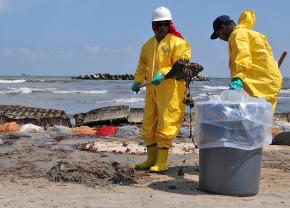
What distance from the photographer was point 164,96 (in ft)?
18.2

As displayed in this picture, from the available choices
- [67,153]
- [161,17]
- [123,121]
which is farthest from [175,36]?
[123,121]

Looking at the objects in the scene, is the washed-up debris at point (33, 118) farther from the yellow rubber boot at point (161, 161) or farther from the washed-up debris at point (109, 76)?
the washed-up debris at point (109, 76)

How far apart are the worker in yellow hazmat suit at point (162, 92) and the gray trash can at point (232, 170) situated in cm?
101

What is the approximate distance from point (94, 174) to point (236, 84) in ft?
5.97

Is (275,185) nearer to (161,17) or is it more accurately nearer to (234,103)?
(234,103)

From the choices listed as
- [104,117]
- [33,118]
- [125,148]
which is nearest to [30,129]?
[33,118]

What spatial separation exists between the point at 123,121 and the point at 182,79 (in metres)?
7.02

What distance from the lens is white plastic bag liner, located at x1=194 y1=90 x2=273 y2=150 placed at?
172 inches

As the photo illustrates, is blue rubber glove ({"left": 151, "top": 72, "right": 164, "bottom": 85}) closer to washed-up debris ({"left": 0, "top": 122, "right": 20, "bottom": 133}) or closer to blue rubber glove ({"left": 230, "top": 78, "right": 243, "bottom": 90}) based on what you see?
blue rubber glove ({"left": 230, "top": 78, "right": 243, "bottom": 90})

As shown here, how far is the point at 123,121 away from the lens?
12258 millimetres

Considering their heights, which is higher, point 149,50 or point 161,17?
point 161,17

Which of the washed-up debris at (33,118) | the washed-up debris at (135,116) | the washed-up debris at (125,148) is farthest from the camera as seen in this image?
the washed-up debris at (135,116)

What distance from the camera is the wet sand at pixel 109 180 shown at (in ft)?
14.0

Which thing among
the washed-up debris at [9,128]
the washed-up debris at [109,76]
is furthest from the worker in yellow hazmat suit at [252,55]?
the washed-up debris at [109,76]
